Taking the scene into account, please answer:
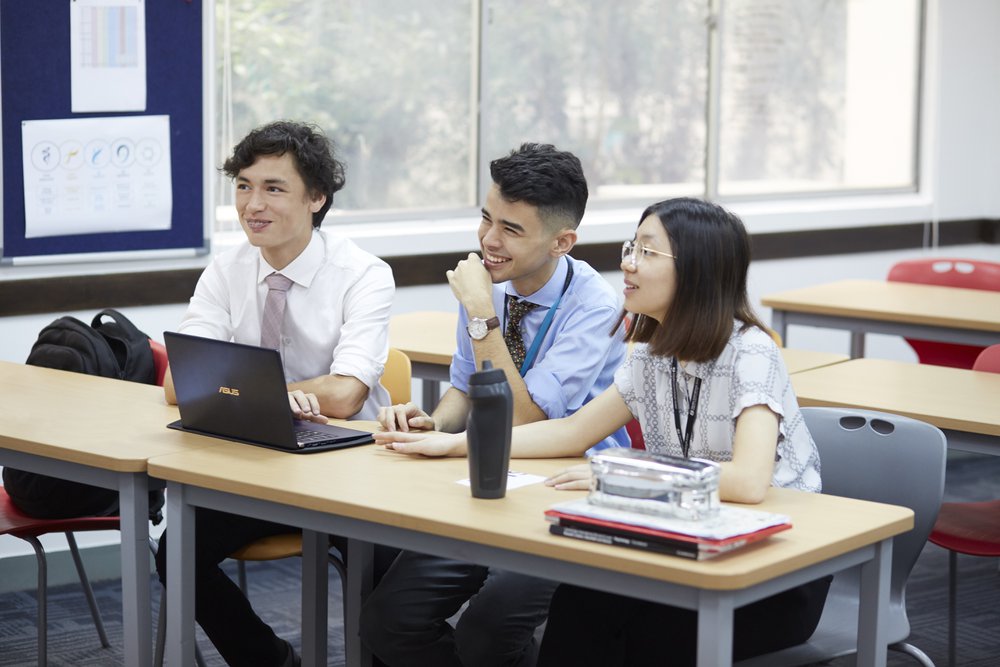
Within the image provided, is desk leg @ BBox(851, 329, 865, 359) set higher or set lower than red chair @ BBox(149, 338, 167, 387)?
lower

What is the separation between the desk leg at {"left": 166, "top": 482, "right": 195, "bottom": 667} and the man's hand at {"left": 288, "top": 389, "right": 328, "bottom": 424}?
0.36m

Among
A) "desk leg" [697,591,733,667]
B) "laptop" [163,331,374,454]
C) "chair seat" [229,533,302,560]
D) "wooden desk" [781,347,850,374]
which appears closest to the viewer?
"desk leg" [697,591,733,667]

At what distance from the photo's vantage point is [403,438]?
252 cm

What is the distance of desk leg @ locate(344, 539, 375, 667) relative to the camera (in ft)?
9.08

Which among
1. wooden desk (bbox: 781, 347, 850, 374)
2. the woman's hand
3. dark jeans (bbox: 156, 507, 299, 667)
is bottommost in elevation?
dark jeans (bbox: 156, 507, 299, 667)

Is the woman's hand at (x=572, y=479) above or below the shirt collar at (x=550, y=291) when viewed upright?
below

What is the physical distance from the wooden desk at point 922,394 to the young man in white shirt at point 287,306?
1.04 meters

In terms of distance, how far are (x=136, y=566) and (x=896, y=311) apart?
2635 millimetres

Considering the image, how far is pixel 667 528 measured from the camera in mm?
1906

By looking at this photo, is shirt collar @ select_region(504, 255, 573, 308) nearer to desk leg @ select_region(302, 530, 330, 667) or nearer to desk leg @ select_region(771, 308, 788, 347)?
desk leg @ select_region(302, 530, 330, 667)

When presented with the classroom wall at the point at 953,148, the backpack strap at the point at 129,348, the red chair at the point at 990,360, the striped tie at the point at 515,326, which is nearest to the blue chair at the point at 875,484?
the striped tie at the point at 515,326

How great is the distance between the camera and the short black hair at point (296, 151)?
305 centimetres

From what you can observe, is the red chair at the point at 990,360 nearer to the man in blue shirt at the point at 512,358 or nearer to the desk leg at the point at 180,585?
the man in blue shirt at the point at 512,358

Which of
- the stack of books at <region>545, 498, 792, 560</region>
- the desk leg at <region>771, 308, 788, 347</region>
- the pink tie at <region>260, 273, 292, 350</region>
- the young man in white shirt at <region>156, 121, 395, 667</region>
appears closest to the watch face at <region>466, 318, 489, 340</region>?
the young man in white shirt at <region>156, 121, 395, 667</region>
